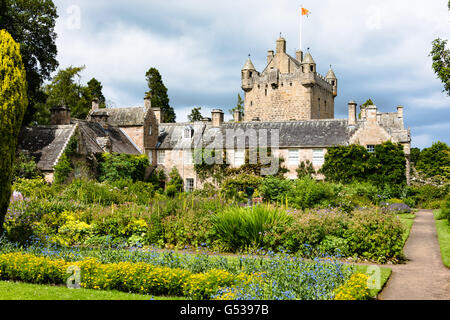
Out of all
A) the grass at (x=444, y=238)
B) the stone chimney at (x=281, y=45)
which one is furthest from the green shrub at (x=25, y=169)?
the stone chimney at (x=281, y=45)

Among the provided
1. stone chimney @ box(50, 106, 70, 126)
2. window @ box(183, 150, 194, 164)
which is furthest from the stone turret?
stone chimney @ box(50, 106, 70, 126)

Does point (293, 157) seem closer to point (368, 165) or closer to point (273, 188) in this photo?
point (368, 165)

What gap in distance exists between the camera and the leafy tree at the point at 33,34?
26.5 meters

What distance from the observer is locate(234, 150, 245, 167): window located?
3250 cm

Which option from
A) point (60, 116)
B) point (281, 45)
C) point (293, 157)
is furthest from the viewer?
point (281, 45)

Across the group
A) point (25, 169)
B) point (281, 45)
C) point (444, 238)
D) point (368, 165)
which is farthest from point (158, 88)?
point (444, 238)

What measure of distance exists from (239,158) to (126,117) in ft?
34.0

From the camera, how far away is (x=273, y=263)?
8602 millimetres

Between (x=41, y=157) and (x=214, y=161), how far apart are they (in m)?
12.9

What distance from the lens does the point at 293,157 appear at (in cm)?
3153

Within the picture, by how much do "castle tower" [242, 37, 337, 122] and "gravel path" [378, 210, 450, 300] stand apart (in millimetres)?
30350
